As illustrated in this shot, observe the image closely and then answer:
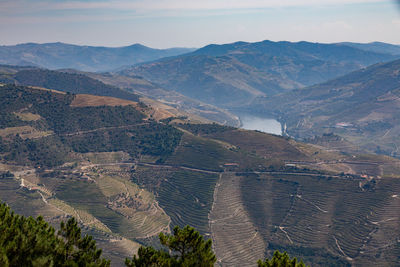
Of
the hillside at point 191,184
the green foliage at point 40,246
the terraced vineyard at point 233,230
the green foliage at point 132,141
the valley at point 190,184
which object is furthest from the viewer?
the green foliage at point 132,141

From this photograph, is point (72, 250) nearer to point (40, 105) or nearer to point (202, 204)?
point (202, 204)

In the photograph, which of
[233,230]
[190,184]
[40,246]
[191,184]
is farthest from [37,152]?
[40,246]

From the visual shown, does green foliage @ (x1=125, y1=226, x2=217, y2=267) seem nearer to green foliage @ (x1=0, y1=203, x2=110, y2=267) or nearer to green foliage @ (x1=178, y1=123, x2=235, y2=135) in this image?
green foliage @ (x1=0, y1=203, x2=110, y2=267)

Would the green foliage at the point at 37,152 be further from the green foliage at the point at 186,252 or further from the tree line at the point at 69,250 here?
the green foliage at the point at 186,252

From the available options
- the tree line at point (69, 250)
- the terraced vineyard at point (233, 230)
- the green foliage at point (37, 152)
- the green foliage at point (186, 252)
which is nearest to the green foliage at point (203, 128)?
the terraced vineyard at point (233, 230)

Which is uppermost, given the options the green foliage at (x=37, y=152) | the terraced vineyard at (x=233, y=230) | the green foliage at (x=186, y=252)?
the green foliage at (x=186, y=252)

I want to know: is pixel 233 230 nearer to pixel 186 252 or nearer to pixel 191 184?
pixel 191 184
